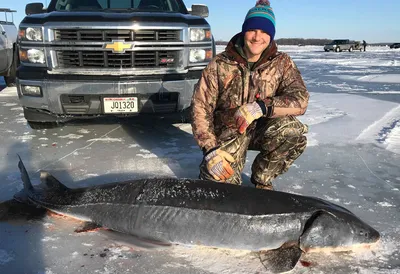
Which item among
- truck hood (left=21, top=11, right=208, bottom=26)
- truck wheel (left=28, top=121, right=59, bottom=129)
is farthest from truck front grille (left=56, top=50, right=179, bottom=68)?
truck wheel (left=28, top=121, right=59, bottom=129)

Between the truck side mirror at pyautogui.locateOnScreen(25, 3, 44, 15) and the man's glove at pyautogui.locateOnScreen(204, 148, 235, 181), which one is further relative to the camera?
the truck side mirror at pyautogui.locateOnScreen(25, 3, 44, 15)

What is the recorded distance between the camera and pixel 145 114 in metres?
4.84

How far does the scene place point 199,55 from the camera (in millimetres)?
5020

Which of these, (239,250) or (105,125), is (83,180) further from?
(105,125)

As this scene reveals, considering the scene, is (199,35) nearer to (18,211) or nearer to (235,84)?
(235,84)

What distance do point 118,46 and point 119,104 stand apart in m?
0.71

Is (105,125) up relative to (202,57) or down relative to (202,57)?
down

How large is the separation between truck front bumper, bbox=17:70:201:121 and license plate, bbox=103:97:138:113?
0.05 meters

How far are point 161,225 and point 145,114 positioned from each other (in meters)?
2.44

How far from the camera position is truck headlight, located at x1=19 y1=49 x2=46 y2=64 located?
464 centimetres

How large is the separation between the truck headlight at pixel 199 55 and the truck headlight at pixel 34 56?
73.2 inches

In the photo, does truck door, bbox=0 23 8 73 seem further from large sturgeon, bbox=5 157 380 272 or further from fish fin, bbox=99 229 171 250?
fish fin, bbox=99 229 171 250

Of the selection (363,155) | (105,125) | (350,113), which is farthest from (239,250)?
(350,113)

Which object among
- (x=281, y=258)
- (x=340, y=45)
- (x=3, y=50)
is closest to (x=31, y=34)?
(x=281, y=258)
